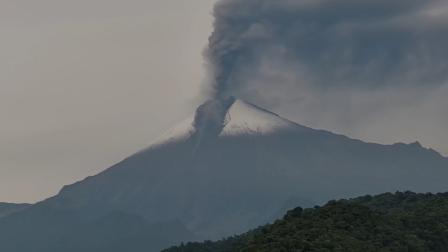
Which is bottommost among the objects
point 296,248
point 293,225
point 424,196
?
point 296,248

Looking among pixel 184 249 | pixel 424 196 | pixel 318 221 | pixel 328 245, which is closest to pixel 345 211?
pixel 318 221

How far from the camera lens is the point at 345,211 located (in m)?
85.9

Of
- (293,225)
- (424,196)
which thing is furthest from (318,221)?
(424,196)

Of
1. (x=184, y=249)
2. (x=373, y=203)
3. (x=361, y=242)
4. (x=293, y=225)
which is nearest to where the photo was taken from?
(x=361, y=242)

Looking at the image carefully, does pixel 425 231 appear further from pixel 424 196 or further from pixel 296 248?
pixel 424 196

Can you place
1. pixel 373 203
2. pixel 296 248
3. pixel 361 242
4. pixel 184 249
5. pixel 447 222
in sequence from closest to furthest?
pixel 296 248 < pixel 361 242 < pixel 447 222 < pixel 373 203 < pixel 184 249

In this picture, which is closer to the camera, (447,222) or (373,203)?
(447,222)

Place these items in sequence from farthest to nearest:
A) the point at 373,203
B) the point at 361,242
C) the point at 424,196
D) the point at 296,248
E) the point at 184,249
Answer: the point at 184,249, the point at 373,203, the point at 424,196, the point at 361,242, the point at 296,248

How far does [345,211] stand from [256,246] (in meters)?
15.1

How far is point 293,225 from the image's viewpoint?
82188mm

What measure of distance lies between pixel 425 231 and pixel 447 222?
3784mm

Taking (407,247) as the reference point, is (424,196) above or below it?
above

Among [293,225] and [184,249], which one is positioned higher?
[184,249]

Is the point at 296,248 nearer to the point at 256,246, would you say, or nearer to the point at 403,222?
the point at 256,246
